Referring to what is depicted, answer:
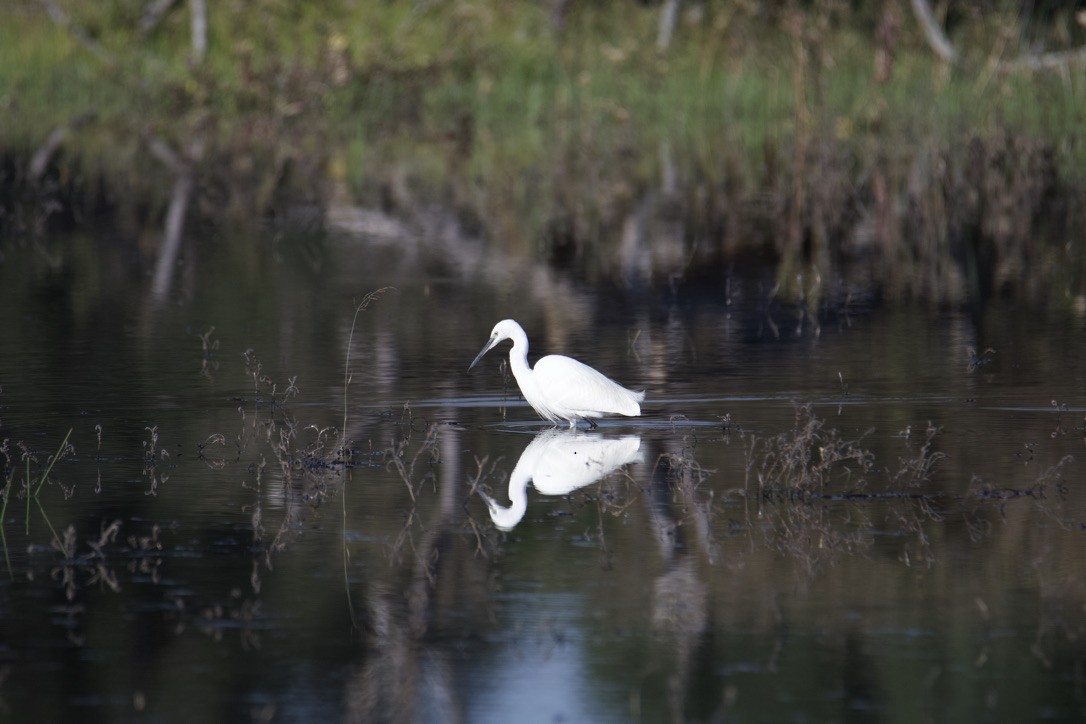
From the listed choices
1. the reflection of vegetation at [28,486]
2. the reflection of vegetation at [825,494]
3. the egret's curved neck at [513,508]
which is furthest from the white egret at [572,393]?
the reflection of vegetation at [28,486]

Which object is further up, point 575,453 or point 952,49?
point 952,49

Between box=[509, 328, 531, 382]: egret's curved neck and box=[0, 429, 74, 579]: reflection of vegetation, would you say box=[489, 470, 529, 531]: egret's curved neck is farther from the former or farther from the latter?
box=[0, 429, 74, 579]: reflection of vegetation

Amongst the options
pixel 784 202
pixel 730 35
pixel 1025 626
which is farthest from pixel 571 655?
pixel 730 35

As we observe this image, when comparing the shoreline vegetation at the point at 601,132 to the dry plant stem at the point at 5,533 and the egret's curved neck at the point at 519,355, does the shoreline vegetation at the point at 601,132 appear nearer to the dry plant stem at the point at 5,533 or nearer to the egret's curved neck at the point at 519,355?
the egret's curved neck at the point at 519,355

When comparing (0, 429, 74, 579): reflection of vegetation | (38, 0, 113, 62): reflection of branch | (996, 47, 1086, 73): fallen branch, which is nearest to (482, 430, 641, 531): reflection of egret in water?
(0, 429, 74, 579): reflection of vegetation

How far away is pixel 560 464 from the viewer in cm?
867

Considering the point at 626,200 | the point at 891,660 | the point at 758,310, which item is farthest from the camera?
the point at 626,200

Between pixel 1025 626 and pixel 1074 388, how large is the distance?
14.5ft

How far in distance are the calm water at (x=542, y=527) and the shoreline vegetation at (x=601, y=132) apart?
11.3 feet

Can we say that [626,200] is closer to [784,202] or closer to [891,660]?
[784,202]

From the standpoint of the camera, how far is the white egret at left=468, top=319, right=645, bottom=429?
362 inches

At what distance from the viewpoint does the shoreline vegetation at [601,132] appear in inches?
660

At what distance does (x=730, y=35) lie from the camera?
30.8 m

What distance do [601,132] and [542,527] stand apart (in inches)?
734
